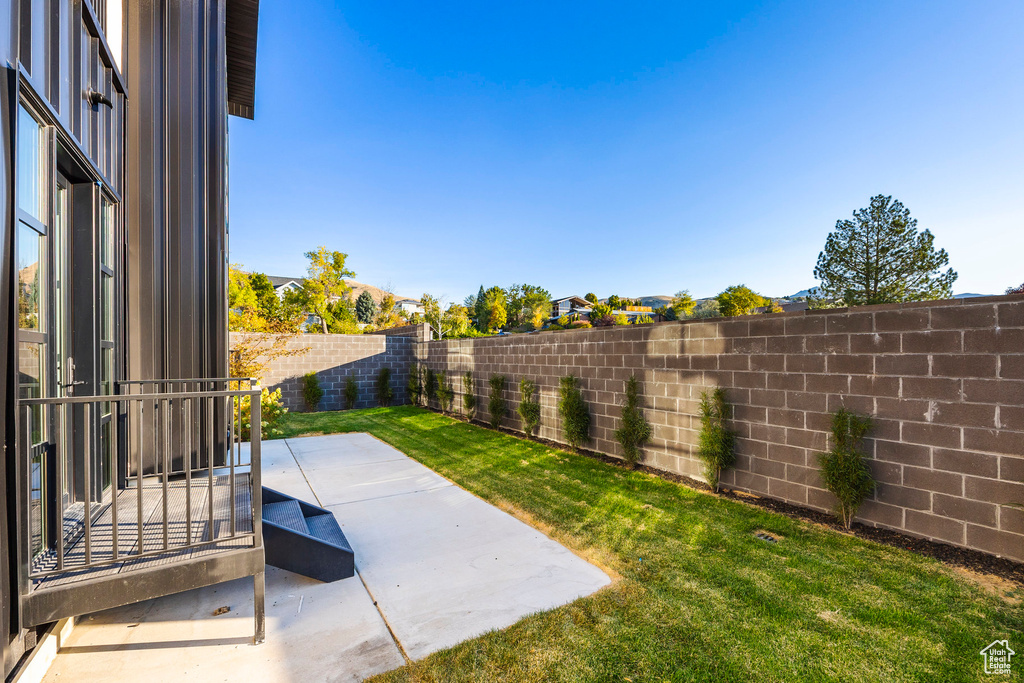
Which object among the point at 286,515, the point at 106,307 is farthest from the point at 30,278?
the point at 286,515

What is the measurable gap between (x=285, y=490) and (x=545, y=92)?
11.5 meters

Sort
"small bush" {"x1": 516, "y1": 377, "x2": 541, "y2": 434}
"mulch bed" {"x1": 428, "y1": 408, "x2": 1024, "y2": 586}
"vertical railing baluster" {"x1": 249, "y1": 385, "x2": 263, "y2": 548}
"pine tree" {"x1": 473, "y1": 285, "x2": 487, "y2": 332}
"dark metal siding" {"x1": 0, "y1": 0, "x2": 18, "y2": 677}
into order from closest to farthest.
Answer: "dark metal siding" {"x1": 0, "y1": 0, "x2": 18, "y2": 677} → "vertical railing baluster" {"x1": 249, "y1": 385, "x2": 263, "y2": 548} → "mulch bed" {"x1": 428, "y1": 408, "x2": 1024, "y2": 586} → "small bush" {"x1": 516, "y1": 377, "x2": 541, "y2": 434} → "pine tree" {"x1": 473, "y1": 285, "x2": 487, "y2": 332}

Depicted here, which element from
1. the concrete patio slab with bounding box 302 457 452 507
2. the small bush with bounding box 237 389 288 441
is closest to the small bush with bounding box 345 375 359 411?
the small bush with bounding box 237 389 288 441

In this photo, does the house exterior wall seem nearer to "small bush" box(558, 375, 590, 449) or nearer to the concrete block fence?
"small bush" box(558, 375, 590, 449)

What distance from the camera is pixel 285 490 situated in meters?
4.23

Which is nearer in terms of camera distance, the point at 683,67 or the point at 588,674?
the point at 588,674

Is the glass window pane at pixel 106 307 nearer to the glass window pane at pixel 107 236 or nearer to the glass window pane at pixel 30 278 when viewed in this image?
the glass window pane at pixel 107 236

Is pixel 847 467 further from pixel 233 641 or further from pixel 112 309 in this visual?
pixel 112 309

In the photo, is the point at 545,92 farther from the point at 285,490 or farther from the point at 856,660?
the point at 856,660

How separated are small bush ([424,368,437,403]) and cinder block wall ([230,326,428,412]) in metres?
1.26

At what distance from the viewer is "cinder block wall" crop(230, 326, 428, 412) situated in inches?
392

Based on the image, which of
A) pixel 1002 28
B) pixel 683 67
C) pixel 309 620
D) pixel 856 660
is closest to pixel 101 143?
pixel 309 620

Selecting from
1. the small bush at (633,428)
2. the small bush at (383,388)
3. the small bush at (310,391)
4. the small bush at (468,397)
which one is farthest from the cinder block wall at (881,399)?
the small bush at (310,391)

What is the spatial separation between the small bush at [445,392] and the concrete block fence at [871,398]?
4329mm
